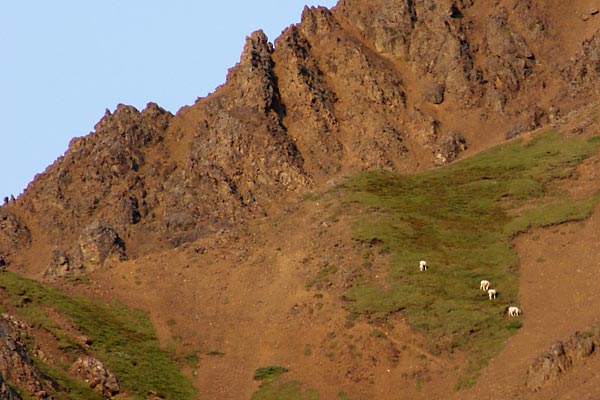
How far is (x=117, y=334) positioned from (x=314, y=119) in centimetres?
6468

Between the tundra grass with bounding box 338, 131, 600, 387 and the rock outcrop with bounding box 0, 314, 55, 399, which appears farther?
the tundra grass with bounding box 338, 131, 600, 387

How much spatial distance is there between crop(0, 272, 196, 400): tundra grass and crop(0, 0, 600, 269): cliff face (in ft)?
125

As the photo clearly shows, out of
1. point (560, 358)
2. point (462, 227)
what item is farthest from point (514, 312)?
point (462, 227)

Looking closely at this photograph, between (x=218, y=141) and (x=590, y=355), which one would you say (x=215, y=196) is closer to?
(x=218, y=141)

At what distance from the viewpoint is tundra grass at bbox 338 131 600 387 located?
91375mm

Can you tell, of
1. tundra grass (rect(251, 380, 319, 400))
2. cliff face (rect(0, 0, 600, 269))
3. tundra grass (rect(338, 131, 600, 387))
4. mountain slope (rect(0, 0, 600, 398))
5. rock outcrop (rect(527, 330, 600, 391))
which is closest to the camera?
rock outcrop (rect(527, 330, 600, 391))

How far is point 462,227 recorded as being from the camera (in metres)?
106

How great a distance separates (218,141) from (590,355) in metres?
79.3

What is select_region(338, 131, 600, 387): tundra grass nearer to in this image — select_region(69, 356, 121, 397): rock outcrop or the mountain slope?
the mountain slope

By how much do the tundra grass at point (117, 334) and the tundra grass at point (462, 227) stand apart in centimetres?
1539

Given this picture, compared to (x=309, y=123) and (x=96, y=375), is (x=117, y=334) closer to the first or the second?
(x=96, y=375)

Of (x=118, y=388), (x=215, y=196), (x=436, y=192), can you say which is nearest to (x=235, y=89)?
(x=215, y=196)

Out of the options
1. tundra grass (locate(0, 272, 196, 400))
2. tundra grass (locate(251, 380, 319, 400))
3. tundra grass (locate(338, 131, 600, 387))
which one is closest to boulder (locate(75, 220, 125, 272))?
tundra grass (locate(338, 131, 600, 387))

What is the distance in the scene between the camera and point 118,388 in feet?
282
